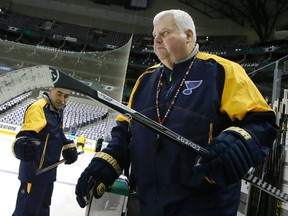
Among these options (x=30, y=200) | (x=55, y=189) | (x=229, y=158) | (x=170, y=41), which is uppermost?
(x=170, y=41)

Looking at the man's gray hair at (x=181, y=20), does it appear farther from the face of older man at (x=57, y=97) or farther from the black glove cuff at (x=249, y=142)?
the face of older man at (x=57, y=97)

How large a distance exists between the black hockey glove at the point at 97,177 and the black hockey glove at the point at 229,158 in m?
0.32

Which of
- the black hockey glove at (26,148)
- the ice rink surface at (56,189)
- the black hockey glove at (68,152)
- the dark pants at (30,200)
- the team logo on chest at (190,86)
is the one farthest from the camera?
the ice rink surface at (56,189)

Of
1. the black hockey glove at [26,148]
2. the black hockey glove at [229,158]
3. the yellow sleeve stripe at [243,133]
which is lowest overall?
the black hockey glove at [26,148]

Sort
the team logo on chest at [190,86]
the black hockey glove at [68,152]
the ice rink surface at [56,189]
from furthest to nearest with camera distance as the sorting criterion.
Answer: the ice rink surface at [56,189], the black hockey glove at [68,152], the team logo on chest at [190,86]

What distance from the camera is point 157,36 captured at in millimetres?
936

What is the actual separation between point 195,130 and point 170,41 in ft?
0.94

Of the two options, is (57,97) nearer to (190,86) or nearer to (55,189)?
(190,86)

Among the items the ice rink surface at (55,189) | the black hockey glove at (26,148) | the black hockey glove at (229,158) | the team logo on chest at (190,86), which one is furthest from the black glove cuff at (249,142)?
the ice rink surface at (55,189)

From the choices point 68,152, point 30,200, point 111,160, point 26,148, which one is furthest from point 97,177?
point 68,152

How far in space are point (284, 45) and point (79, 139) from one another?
24.4ft

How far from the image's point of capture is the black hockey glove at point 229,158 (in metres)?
0.67

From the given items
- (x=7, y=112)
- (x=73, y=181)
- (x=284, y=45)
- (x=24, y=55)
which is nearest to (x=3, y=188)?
(x=73, y=181)

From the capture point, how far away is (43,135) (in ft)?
5.48
